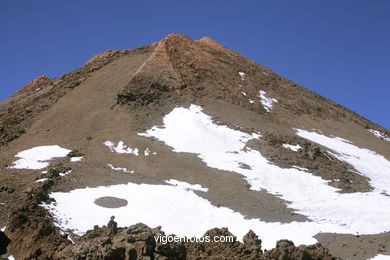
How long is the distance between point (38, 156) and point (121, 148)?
6160 mm

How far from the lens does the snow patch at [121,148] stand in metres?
33.3

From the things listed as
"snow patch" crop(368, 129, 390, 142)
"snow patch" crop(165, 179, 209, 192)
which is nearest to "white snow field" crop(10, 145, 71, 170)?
"snow patch" crop(165, 179, 209, 192)

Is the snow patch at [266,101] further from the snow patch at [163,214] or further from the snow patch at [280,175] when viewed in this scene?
the snow patch at [163,214]

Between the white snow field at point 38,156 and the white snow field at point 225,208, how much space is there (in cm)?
633

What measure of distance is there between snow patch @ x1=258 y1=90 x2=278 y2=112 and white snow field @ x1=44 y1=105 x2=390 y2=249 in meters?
8.75

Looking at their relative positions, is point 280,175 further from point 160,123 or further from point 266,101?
point 266,101

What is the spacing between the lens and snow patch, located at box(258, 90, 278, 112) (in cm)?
4594

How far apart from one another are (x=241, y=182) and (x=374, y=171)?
43.7 feet

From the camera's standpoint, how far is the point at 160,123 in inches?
1537

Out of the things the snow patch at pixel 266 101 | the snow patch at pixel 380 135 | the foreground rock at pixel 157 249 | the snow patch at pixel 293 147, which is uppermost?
the snow patch at pixel 266 101

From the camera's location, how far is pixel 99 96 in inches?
1746

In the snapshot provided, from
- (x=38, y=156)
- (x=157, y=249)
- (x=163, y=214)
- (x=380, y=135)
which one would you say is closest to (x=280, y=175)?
(x=163, y=214)

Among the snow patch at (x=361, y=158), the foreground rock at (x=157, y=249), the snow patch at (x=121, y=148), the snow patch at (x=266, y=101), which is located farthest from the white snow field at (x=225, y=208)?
the snow patch at (x=266, y=101)

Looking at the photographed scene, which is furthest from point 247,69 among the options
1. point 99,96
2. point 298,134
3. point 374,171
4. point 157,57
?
point 374,171
